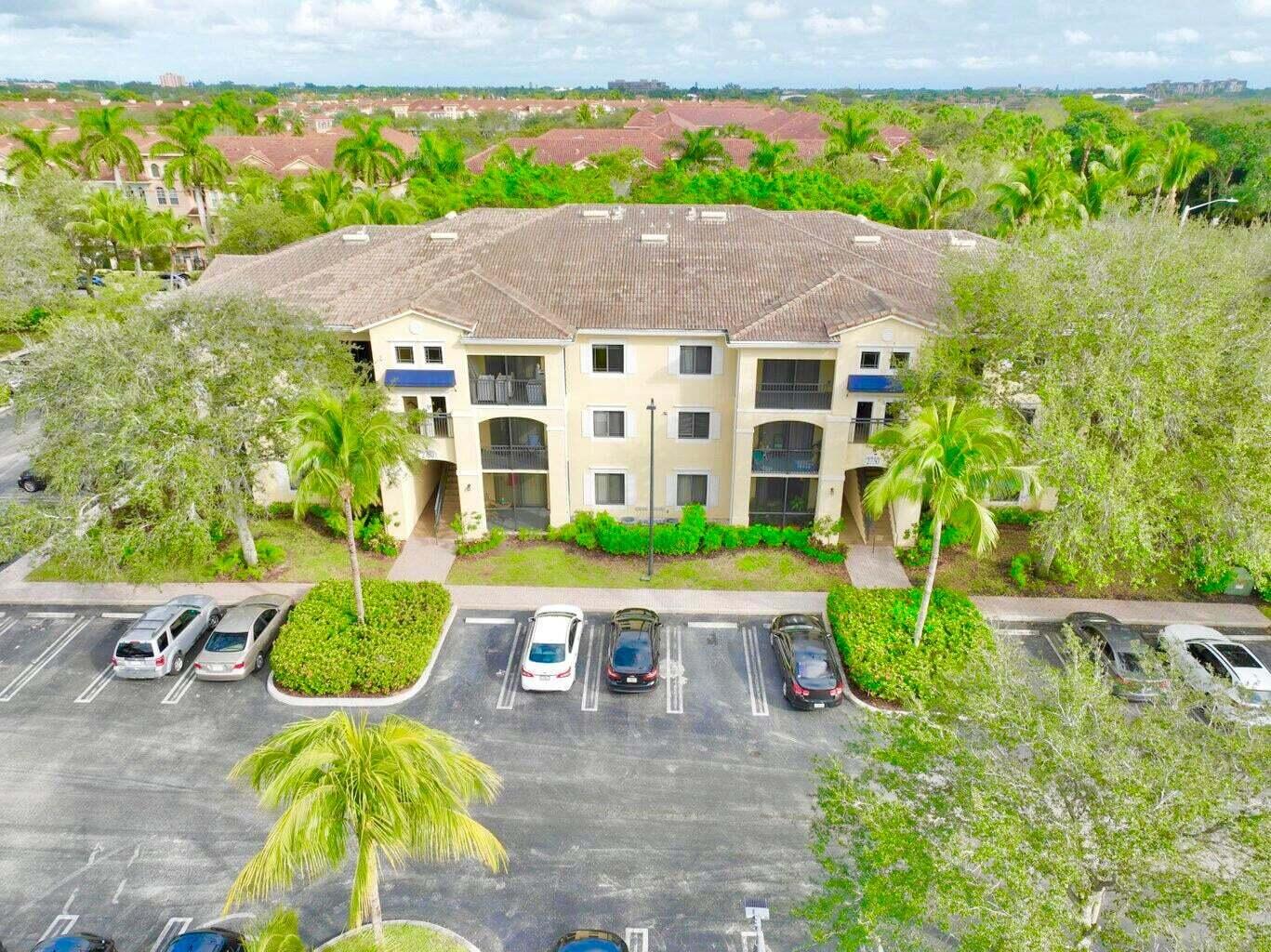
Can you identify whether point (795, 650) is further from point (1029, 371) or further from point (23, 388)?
point (23, 388)

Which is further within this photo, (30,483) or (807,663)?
(30,483)

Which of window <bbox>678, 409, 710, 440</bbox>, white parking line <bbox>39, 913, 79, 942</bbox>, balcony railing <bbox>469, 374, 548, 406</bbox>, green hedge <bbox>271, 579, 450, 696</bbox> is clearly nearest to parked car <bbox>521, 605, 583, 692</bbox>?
green hedge <bbox>271, 579, 450, 696</bbox>

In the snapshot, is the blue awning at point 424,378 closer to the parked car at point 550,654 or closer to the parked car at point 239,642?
the parked car at point 239,642

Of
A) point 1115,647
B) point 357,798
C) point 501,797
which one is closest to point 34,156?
point 501,797

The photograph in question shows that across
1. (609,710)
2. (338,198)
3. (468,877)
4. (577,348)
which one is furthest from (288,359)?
(338,198)

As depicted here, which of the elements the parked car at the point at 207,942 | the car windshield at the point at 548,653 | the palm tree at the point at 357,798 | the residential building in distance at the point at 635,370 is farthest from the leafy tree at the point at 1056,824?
the residential building in distance at the point at 635,370

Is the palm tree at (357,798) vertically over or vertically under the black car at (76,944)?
over

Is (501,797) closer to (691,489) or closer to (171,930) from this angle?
(171,930)
